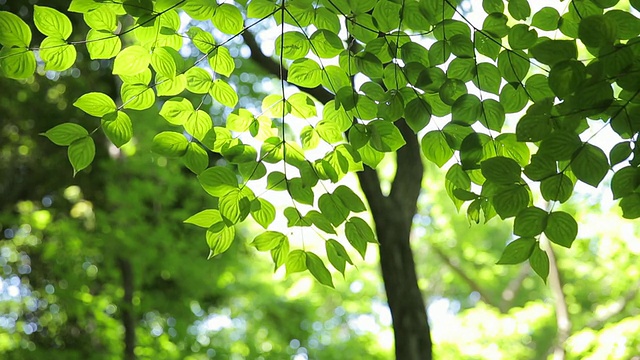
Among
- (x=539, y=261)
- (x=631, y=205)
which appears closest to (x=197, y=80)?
(x=539, y=261)

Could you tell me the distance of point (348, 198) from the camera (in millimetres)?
1224

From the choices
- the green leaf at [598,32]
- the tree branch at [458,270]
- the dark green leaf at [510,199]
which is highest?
the tree branch at [458,270]

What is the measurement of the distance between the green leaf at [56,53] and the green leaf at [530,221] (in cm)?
78

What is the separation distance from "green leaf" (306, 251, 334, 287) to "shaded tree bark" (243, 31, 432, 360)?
6.41ft

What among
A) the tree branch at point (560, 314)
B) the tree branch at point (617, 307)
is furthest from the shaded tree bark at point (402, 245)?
the tree branch at point (617, 307)

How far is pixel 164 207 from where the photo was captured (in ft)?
21.7

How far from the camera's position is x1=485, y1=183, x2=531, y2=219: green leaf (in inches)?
41.1

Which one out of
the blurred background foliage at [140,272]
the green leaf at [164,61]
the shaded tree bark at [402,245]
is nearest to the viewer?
the green leaf at [164,61]

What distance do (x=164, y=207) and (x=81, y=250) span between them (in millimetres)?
893

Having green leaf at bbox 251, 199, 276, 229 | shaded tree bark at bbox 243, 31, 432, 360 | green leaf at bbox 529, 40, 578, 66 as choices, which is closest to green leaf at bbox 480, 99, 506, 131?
green leaf at bbox 529, 40, 578, 66

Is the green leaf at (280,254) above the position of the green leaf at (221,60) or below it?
below

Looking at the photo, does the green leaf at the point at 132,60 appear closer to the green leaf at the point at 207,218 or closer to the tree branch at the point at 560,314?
the green leaf at the point at 207,218

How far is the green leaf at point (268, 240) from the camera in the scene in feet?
4.03

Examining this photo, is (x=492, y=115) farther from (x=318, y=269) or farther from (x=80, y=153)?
(x=80, y=153)
